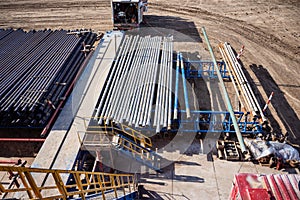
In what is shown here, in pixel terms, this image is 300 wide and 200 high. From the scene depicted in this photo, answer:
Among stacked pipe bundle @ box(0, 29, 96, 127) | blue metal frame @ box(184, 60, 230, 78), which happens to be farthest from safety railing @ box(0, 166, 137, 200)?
blue metal frame @ box(184, 60, 230, 78)

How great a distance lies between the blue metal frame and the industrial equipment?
6673 millimetres

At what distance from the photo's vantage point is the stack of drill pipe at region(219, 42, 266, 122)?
A: 10.4m

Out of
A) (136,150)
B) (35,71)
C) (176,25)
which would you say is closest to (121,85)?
(136,150)

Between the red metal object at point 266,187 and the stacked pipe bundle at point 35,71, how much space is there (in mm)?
7787

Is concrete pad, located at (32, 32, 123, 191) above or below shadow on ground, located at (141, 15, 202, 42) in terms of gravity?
below

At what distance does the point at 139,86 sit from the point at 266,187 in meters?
6.89

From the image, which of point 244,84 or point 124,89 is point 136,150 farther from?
point 244,84

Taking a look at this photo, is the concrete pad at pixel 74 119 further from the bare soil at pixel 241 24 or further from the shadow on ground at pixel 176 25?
the bare soil at pixel 241 24

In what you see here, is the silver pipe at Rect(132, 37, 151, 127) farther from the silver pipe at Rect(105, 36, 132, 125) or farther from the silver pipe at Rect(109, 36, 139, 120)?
the silver pipe at Rect(105, 36, 132, 125)

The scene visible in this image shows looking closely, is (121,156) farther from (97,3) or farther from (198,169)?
(97,3)

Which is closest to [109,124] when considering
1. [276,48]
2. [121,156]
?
[121,156]

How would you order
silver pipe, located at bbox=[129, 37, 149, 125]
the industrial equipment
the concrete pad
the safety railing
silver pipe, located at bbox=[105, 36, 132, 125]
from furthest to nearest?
the industrial equipment, silver pipe, located at bbox=[105, 36, 132, 125], silver pipe, located at bbox=[129, 37, 149, 125], the concrete pad, the safety railing

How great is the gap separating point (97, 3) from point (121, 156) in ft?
76.9

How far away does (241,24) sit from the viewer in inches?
886
